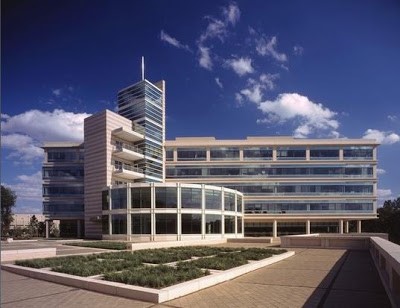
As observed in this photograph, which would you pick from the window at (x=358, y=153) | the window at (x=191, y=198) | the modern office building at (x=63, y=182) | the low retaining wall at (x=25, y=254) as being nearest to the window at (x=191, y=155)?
the modern office building at (x=63, y=182)

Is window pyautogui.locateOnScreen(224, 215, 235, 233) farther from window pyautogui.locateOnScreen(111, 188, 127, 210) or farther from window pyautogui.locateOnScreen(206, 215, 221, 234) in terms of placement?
window pyautogui.locateOnScreen(111, 188, 127, 210)

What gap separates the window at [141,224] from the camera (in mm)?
47625

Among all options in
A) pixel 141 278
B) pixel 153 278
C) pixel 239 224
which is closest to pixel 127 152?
pixel 239 224

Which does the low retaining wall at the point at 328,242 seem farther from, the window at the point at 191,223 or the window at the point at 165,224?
the window at the point at 165,224

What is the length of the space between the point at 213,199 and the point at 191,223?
5182 mm

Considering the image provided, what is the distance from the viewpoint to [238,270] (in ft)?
48.6

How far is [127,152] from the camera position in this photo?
57969 mm

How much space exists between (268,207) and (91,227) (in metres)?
32.6

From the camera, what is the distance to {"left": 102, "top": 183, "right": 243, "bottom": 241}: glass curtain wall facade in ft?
157

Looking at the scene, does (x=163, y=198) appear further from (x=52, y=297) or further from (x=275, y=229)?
(x=52, y=297)

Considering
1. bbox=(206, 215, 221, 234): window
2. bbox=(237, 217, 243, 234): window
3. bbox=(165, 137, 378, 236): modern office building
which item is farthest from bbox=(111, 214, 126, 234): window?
bbox=(165, 137, 378, 236): modern office building

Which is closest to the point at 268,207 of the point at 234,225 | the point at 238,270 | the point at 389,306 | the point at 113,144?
the point at 234,225

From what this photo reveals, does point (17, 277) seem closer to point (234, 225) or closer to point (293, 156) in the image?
point (234, 225)

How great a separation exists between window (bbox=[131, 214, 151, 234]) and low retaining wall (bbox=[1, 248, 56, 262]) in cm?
2521
